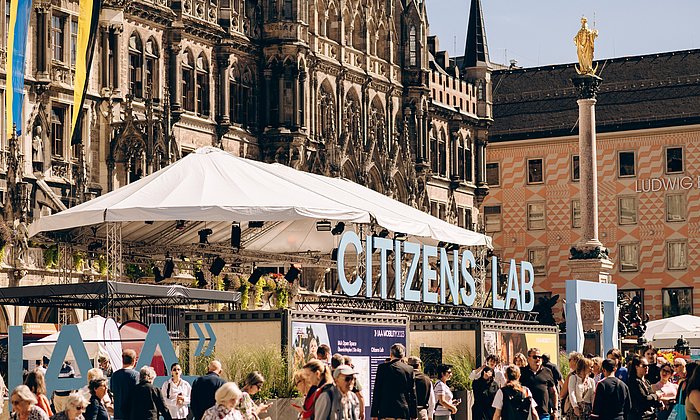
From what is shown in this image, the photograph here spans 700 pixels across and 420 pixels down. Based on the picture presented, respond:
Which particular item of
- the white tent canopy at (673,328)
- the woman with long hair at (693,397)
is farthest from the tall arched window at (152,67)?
the woman with long hair at (693,397)

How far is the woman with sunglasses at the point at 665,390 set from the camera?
22156 millimetres

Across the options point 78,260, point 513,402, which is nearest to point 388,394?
point 513,402

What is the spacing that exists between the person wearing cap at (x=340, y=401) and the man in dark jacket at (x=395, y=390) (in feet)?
8.16

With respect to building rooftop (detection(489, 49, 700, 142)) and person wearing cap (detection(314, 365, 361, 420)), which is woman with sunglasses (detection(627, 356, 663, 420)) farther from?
building rooftop (detection(489, 49, 700, 142))

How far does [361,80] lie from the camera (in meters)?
59.6

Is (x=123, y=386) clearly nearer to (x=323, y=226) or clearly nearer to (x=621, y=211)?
(x=323, y=226)

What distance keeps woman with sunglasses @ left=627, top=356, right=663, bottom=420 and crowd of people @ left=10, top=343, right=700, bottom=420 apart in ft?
0.05

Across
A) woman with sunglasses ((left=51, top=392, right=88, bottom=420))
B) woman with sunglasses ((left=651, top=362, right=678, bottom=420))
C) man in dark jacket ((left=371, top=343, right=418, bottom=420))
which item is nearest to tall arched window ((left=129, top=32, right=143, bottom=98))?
woman with sunglasses ((left=651, top=362, right=678, bottom=420))

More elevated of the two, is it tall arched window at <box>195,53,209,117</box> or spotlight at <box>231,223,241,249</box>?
tall arched window at <box>195,53,209,117</box>

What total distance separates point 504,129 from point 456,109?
47.8ft

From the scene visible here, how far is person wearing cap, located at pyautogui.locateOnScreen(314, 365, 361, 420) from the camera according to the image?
647 inches

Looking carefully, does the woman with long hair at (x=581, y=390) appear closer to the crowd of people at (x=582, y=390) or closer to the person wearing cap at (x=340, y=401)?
the crowd of people at (x=582, y=390)

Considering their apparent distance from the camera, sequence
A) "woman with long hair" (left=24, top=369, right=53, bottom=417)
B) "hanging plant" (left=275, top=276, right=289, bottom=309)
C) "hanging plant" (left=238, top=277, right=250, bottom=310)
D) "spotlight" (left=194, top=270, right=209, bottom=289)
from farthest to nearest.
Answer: "hanging plant" (left=275, top=276, right=289, bottom=309) < "hanging plant" (left=238, top=277, right=250, bottom=310) < "spotlight" (left=194, top=270, right=209, bottom=289) < "woman with long hair" (left=24, top=369, right=53, bottom=417)

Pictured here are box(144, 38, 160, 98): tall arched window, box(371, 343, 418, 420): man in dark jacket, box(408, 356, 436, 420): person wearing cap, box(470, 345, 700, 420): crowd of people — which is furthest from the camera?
box(144, 38, 160, 98): tall arched window
